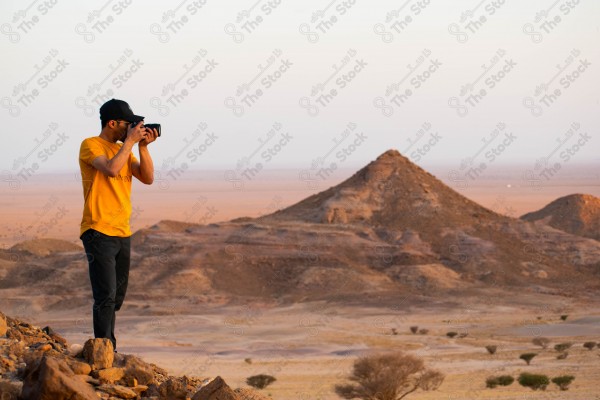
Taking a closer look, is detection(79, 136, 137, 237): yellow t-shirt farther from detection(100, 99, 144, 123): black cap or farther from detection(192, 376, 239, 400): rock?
detection(192, 376, 239, 400): rock

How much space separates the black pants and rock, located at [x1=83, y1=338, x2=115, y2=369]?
2.23 ft

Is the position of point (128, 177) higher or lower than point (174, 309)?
higher

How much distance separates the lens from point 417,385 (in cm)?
3081

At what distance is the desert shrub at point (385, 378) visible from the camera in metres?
31.1

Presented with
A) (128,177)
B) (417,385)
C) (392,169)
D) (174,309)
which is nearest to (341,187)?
(392,169)

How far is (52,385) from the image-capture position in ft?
18.6

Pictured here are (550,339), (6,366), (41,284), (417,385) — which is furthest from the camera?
(41,284)

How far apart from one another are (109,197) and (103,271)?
0.54 meters

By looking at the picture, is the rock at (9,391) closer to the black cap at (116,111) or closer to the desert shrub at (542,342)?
the black cap at (116,111)

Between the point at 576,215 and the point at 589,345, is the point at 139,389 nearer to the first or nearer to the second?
the point at 589,345

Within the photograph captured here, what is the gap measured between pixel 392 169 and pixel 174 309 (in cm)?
3145

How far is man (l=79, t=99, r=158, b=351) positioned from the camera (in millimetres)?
7438

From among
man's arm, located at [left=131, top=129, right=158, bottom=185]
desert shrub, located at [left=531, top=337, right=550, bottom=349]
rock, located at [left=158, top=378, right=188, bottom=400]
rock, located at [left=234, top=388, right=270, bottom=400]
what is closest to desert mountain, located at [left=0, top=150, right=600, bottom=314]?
desert shrub, located at [left=531, top=337, right=550, bottom=349]

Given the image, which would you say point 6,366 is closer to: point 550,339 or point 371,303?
point 550,339
